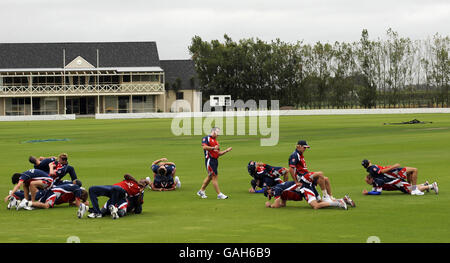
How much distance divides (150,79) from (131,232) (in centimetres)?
10512

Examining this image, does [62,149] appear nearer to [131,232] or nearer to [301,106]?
[131,232]

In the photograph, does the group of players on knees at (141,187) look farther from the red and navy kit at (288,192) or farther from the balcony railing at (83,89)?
the balcony railing at (83,89)

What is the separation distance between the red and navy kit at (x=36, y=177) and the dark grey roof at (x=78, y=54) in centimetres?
10390

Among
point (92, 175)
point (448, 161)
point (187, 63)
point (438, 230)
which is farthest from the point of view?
point (187, 63)

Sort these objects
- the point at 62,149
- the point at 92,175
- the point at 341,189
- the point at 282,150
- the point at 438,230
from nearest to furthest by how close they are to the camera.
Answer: the point at 438,230 → the point at 341,189 → the point at 92,175 → the point at 282,150 → the point at 62,149

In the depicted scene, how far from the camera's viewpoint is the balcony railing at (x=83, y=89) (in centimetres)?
11256

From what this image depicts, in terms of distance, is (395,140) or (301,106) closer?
(395,140)

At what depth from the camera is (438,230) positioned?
14.9 metres

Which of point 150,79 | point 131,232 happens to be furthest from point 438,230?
point 150,79

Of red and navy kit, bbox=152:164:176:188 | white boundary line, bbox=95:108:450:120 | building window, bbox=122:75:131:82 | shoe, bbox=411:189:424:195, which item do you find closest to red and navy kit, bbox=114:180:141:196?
red and navy kit, bbox=152:164:176:188

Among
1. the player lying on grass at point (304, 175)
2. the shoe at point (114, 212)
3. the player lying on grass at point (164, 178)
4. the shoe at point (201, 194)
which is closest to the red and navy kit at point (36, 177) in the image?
the shoe at point (114, 212)

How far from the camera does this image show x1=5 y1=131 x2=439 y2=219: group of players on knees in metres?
17.3

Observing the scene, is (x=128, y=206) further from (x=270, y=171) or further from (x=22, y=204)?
(x=270, y=171)

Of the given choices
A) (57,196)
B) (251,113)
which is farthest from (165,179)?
(251,113)
